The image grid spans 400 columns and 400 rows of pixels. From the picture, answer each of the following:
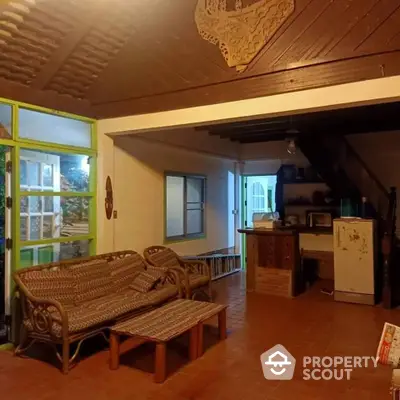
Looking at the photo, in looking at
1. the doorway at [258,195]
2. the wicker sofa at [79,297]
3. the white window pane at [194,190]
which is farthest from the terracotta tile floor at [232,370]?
the doorway at [258,195]

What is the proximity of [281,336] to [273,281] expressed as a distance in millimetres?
1854

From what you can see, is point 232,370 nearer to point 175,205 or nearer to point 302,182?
point 175,205

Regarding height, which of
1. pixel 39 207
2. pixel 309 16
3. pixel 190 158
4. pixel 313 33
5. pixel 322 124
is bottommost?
pixel 39 207

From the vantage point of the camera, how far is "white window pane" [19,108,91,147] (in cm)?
416

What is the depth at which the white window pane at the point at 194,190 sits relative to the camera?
6.91m

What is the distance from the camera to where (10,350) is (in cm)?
399

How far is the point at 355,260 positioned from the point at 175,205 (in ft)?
9.38

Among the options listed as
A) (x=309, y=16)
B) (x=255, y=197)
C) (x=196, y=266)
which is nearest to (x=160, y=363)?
(x=196, y=266)

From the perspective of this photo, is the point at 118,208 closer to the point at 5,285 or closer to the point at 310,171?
the point at 5,285

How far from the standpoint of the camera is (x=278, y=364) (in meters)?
3.66

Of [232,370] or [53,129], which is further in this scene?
[53,129]

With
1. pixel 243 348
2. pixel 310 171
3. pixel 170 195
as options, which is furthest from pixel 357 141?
pixel 243 348

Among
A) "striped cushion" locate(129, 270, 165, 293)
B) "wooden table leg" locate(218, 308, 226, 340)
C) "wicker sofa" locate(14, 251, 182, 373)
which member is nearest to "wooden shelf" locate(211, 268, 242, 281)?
"wicker sofa" locate(14, 251, 182, 373)

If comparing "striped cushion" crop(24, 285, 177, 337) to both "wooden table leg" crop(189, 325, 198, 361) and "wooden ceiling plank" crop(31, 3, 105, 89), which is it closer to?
"wooden table leg" crop(189, 325, 198, 361)
